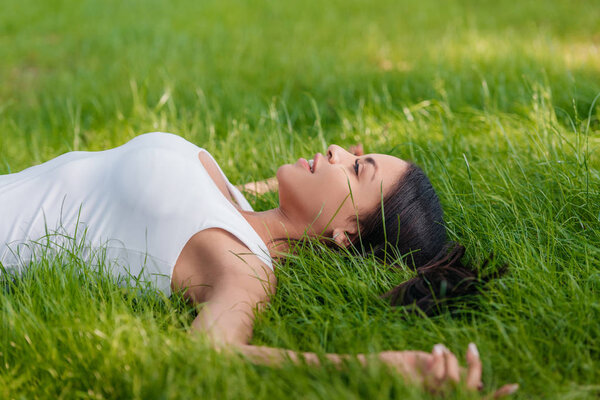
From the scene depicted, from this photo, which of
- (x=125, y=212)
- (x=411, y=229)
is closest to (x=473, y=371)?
(x=411, y=229)

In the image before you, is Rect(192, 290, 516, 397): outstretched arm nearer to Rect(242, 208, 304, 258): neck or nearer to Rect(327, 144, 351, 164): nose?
Rect(242, 208, 304, 258): neck

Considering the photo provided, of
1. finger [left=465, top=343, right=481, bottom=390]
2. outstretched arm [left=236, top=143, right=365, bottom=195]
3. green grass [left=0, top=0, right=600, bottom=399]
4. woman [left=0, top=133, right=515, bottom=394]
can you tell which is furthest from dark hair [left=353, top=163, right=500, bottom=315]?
outstretched arm [left=236, top=143, right=365, bottom=195]

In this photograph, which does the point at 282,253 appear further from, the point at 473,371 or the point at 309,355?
the point at 473,371

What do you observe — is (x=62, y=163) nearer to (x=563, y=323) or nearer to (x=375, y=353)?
(x=375, y=353)

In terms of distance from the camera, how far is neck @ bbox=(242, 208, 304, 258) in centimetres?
246

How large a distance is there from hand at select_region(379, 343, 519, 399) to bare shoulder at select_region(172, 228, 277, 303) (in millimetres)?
612

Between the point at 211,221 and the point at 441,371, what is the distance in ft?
3.23

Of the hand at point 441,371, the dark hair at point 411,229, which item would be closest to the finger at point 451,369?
the hand at point 441,371

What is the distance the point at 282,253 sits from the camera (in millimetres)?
2412

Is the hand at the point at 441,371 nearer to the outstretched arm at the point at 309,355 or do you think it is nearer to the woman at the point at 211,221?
the outstretched arm at the point at 309,355

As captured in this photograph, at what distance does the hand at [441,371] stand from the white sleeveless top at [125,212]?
788 mm

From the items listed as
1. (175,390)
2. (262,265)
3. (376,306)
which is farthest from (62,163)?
(376,306)

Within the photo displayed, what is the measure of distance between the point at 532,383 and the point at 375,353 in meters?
0.52

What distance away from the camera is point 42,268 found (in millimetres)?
2135
